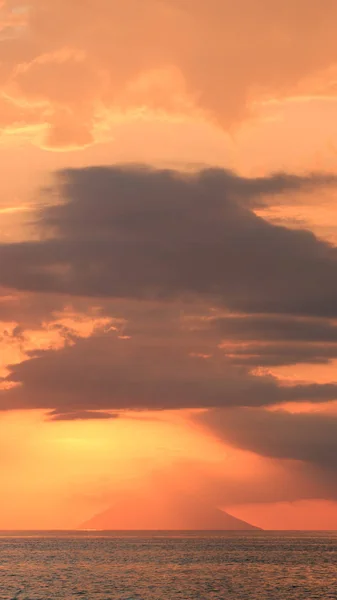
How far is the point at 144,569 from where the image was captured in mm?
196750

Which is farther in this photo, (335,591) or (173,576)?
(173,576)

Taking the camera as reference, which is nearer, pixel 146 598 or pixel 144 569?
pixel 146 598

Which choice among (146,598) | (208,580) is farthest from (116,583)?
(146,598)

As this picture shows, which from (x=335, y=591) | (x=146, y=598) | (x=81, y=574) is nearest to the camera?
(x=146, y=598)

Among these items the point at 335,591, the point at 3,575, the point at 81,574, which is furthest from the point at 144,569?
the point at 335,591

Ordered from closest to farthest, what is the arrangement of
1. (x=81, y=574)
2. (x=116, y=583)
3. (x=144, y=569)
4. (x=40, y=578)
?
(x=116, y=583), (x=40, y=578), (x=81, y=574), (x=144, y=569)

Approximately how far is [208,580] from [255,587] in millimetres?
16159

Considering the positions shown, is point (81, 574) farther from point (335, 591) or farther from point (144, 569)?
point (335, 591)

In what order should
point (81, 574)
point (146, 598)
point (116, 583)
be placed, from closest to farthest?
1. point (146, 598)
2. point (116, 583)
3. point (81, 574)

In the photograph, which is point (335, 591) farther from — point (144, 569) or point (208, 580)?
point (144, 569)

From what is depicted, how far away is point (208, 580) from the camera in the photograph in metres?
166

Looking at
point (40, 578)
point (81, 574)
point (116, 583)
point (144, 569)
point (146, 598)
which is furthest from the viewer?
point (144, 569)

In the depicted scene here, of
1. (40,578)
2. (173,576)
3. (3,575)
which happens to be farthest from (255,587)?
(3,575)

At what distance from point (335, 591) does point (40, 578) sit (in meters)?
55.3
